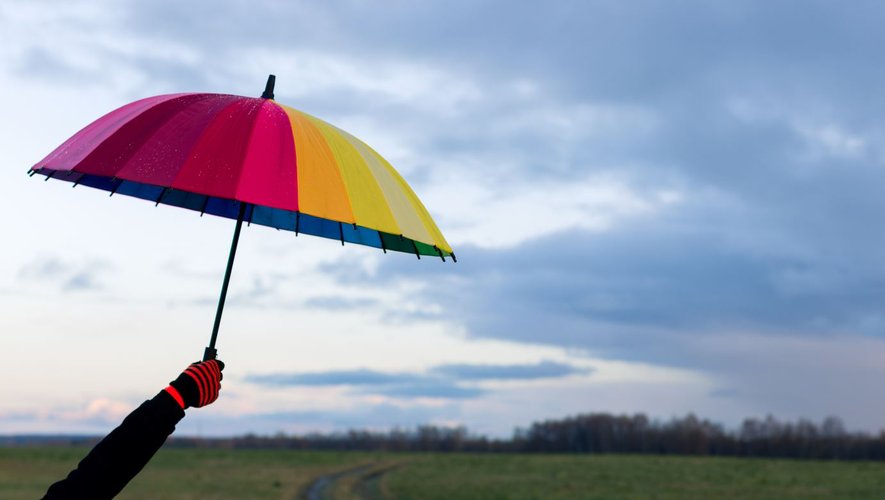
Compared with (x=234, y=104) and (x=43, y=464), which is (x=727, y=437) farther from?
(x=234, y=104)

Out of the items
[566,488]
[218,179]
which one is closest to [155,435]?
[218,179]

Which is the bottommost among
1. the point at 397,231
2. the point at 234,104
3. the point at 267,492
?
the point at 267,492

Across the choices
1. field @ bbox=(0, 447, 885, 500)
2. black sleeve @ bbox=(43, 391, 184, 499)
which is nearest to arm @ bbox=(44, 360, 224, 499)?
black sleeve @ bbox=(43, 391, 184, 499)

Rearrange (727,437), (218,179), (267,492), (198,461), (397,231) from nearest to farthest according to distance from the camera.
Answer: (218,179), (397,231), (267,492), (198,461), (727,437)


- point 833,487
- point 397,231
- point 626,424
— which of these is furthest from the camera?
point 626,424

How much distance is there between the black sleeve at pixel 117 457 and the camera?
3.23m

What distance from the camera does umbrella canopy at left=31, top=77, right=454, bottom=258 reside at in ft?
15.2

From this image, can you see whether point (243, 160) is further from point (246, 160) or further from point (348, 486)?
point (348, 486)

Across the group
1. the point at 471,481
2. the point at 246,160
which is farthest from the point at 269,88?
the point at 471,481

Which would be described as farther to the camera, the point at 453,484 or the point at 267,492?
the point at 453,484

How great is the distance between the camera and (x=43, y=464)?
5841 cm

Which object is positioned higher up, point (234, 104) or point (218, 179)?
point (234, 104)

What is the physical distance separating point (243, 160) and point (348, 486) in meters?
34.7

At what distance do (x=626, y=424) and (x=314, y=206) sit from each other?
5009 inches
